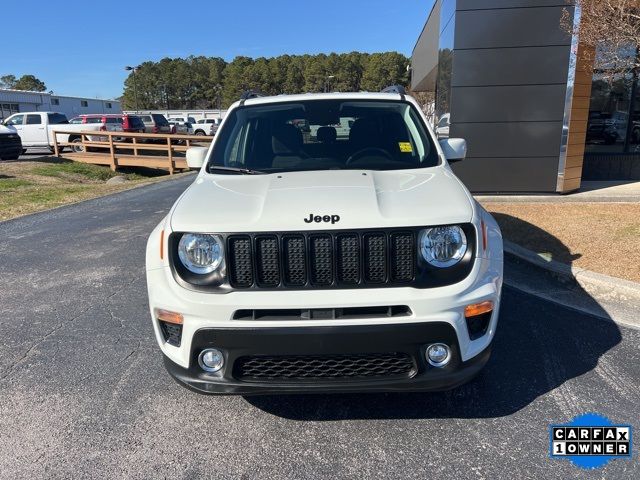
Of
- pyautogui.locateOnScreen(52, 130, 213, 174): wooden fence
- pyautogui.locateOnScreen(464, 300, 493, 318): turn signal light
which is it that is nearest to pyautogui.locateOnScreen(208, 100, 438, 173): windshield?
pyautogui.locateOnScreen(464, 300, 493, 318): turn signal light

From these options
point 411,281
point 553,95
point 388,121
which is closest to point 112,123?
point 553,95

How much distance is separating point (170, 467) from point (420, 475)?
1.21 metres

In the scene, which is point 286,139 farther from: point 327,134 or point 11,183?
point 11,183

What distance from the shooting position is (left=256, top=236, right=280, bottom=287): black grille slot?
2447mm

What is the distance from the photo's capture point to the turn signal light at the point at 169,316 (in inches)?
97.2

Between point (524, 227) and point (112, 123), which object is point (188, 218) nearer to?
point (524, 227)

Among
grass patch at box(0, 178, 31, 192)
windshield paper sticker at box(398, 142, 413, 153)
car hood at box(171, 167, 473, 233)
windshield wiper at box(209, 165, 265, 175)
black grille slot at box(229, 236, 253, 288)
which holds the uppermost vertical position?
windshield paper sticker at box(398, 142, 413, 153)

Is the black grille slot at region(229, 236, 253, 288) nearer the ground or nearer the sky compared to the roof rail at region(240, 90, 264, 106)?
nearer the ground

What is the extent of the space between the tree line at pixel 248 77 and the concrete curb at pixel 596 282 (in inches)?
2711

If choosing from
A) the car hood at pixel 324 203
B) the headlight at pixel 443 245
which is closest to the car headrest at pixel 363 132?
the car hood at pixel 324 203

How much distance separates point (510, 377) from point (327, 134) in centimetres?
215

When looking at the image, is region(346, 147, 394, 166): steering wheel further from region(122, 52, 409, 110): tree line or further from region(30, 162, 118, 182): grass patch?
region(122, 52, 409, 110): tree line

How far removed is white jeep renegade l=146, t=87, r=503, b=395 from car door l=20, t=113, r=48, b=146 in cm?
2363

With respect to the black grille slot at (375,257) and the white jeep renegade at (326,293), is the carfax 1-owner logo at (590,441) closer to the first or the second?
the white jeep renegade at (326,293)
